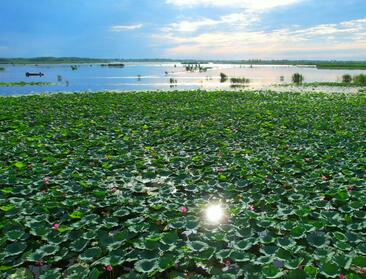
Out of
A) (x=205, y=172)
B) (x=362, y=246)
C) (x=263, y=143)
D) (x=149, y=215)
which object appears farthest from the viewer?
(x=263, y=143)

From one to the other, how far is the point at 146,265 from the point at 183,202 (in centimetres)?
158

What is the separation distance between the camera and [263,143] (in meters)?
8.49

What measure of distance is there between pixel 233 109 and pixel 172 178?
880 centimetres

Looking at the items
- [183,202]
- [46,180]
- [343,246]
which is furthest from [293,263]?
[46,180]

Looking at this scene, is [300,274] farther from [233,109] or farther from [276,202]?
[233,109]

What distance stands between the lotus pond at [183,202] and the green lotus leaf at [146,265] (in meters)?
0.01

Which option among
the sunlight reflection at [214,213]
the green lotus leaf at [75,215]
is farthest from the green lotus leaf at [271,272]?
the green lotus leaf at [75,215]

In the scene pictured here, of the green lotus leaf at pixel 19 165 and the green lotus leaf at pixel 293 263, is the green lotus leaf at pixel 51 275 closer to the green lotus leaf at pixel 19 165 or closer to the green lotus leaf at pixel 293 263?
the green lotus leaf at pixel 293 263

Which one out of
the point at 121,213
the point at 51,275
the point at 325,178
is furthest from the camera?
the point at 325,178

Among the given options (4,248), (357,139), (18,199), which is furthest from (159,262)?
(357,139)

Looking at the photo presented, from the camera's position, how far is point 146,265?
10.8 ft

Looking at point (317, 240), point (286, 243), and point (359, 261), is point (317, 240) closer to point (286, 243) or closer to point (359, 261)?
point (286, 243)

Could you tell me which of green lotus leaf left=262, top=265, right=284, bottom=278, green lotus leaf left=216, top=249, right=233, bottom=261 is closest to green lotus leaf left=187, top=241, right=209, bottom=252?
green lotus leaf left=216, top=249, right=233, bottom=261

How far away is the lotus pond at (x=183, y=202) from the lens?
136 inches
